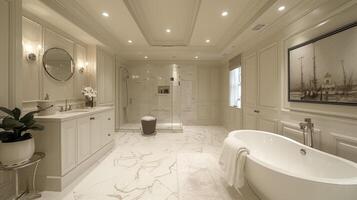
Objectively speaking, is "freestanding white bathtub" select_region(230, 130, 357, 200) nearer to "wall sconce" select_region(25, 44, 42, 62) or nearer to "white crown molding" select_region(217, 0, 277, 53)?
"white crown molding" select_region(217, 0, 277, 53)

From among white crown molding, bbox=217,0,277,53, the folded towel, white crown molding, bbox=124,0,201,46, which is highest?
white crown molding, bbox=124,0,201,46

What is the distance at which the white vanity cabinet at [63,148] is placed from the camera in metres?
1.99

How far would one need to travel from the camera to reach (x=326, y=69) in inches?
73.3

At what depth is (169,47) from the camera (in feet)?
14.3

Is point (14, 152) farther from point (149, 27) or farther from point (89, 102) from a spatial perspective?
point (149, 27)

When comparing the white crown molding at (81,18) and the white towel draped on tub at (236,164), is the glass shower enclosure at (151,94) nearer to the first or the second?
the white crown molding at (81,18)

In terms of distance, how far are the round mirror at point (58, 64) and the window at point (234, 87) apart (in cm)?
413

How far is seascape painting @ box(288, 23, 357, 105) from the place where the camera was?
1.60 m

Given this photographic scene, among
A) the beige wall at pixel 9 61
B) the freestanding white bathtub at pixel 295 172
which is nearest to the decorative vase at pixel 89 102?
the beige wall at pixel 9 61

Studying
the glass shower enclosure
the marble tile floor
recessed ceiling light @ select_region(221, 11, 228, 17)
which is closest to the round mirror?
the marble tile floor

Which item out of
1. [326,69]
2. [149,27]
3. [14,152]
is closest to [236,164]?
[326,69]

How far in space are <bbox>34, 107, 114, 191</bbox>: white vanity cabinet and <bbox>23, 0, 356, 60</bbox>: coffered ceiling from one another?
1.54m

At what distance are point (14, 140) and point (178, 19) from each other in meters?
2.86

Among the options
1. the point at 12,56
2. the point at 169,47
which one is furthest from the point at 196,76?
the point at 12,56
